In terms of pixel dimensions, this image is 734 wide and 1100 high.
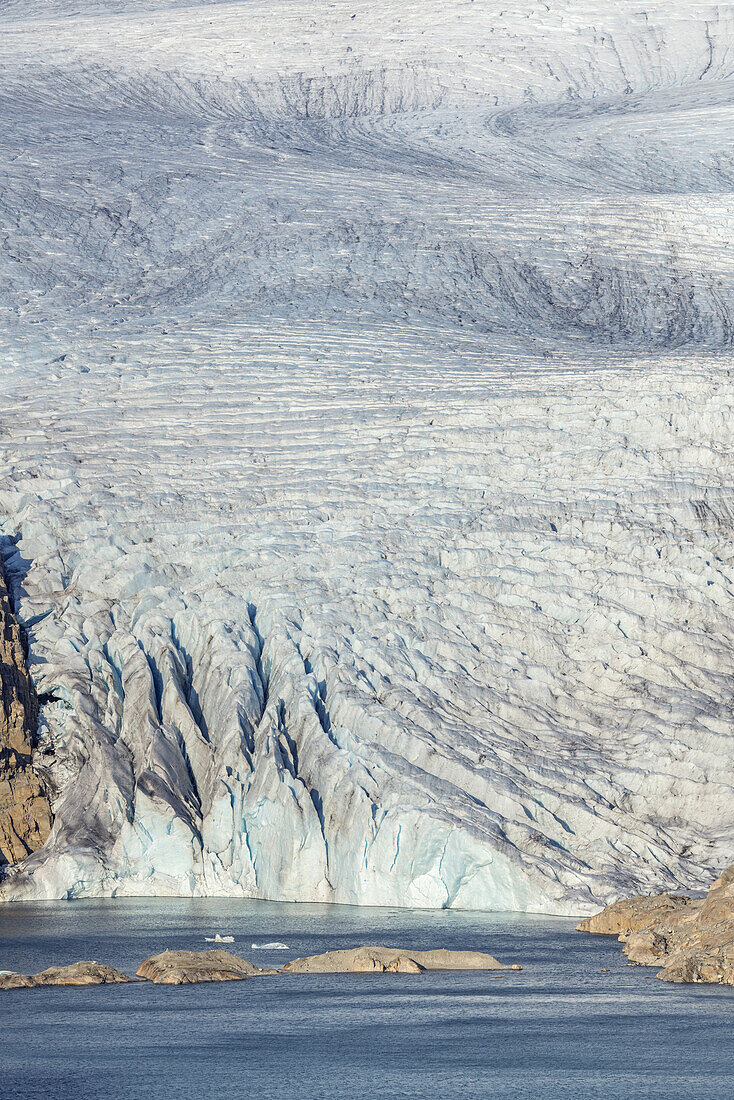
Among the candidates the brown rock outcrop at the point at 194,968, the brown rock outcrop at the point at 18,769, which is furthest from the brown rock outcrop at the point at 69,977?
the brown rock outcrop at the point at 18,769

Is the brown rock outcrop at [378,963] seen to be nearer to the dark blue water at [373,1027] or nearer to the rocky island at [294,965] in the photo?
the rocky island at [294,965]

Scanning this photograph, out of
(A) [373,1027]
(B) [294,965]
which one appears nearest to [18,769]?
(B) [294,965]

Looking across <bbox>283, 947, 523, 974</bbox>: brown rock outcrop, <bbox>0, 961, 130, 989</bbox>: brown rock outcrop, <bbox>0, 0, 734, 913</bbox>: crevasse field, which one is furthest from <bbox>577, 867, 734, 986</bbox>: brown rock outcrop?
<bbox>0, 961, 130, 989</bbox>: brown rock outcrop

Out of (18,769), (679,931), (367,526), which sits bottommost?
(679,931)

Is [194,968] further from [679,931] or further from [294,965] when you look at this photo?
[679,931]

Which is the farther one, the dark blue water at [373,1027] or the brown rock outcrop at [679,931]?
the brown rock outcrop at [679,931]

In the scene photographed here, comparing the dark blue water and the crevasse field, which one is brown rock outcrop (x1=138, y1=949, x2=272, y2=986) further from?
the crevasse field
